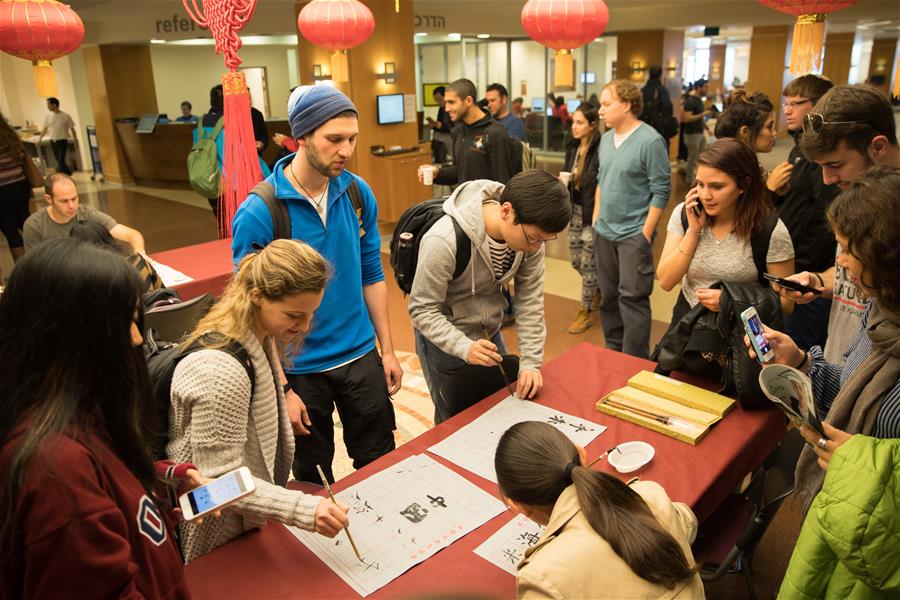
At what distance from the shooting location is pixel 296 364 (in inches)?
82.5

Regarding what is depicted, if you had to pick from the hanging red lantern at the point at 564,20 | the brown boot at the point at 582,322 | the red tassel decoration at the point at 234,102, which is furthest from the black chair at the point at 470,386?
the brown boot at the point at 582,322

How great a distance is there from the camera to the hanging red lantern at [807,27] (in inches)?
125

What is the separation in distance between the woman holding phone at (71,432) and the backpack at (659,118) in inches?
354

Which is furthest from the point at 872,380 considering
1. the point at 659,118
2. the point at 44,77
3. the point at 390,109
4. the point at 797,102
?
the point at 659,118

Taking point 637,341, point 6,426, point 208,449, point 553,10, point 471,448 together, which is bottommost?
point 637,341

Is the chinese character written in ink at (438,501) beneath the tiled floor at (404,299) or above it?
above

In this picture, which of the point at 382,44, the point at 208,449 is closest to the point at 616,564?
the point at 208,449

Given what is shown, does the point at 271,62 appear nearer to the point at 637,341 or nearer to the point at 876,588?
the point at 637,341

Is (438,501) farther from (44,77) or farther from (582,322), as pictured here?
(44,77)

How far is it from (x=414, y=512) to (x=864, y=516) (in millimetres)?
959

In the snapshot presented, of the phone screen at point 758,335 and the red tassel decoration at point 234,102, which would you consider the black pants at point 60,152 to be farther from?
the phone screen at point 758,335

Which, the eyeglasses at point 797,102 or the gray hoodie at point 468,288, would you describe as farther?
the eyeglasses at point 797,102

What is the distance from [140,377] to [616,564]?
0.93 m

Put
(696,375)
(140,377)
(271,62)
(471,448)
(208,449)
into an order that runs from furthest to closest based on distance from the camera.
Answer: (271,62), (696,375), (471,448), (208,449), (140,377)
